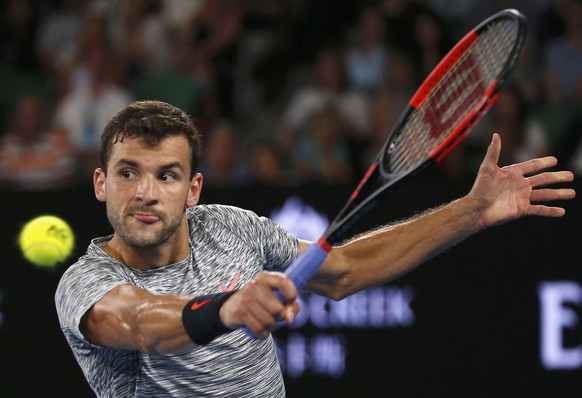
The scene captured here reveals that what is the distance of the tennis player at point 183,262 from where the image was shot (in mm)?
3494

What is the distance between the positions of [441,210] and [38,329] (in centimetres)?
375

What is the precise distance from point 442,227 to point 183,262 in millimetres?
1096

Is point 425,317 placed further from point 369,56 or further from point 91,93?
point 91,93

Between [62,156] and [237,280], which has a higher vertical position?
[62,156]

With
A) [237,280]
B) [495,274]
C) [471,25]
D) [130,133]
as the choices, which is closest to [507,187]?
[237,280]

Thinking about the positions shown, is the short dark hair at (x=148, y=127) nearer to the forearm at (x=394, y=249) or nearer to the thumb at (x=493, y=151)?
the forearm at (x=394, y=249)

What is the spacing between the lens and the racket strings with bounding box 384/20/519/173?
13.3ft

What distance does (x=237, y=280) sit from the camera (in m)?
4.13

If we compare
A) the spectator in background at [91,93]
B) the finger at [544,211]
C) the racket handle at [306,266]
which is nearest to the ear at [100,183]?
the racket handle at [306,266]

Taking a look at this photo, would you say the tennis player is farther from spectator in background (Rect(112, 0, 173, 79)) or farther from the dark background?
spectator in background (Rect(112, 0, 173, 79))

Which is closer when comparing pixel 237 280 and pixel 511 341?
pixel 237 280

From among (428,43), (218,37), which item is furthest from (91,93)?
(428,43)

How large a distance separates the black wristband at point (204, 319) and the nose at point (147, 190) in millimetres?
608

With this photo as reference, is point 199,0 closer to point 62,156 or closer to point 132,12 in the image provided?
point 132,12
